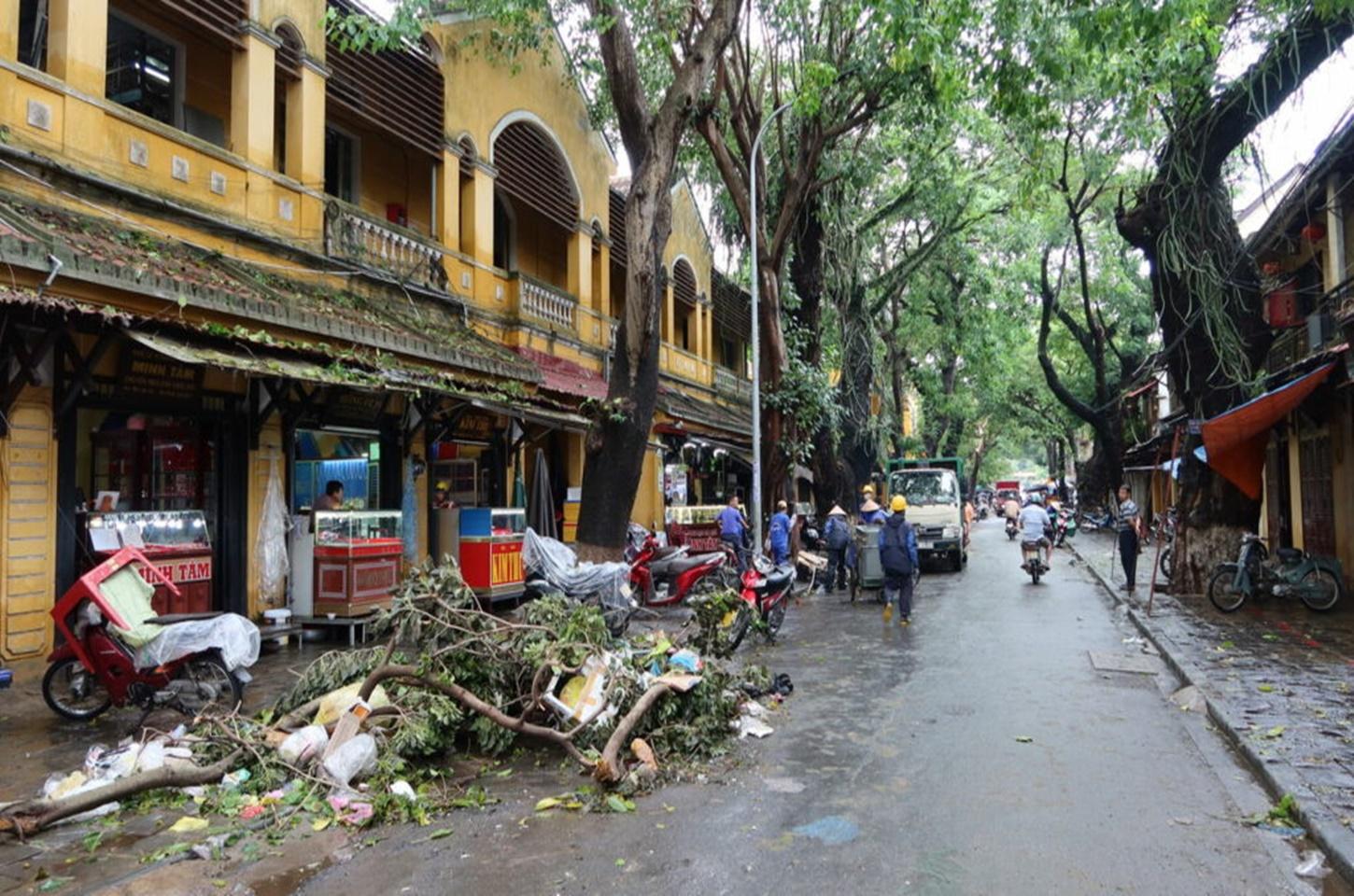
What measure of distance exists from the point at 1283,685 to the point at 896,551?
4969 millimetres

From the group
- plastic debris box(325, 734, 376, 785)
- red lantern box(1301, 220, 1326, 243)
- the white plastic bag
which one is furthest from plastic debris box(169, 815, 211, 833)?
red lantern box(1301, 220, 1326, 243)

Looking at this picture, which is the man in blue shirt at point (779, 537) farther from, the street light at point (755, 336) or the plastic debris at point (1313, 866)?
the plastic debris at point (1313, 866)

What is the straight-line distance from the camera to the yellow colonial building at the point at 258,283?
26.1ft

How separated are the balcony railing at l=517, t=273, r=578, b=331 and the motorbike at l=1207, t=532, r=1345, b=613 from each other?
435 inches

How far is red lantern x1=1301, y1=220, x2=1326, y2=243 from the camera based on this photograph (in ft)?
50.6

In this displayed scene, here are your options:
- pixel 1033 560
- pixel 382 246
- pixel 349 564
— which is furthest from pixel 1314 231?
pixel 349 564

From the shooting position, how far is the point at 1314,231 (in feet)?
51.3

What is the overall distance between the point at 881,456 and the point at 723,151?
15457 mm

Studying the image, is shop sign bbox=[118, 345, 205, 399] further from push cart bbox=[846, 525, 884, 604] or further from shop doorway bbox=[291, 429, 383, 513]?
push cart bbox=[846, 525, 884, 604]

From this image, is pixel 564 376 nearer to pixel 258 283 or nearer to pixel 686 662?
pixel 258 283

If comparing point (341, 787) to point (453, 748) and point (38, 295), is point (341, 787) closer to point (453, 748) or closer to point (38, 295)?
point (453, 748)

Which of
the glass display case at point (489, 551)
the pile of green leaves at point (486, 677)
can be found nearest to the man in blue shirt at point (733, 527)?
the glass display case at point (489, 551)

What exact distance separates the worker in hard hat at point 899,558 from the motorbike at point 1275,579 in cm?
435

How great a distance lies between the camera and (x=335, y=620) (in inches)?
403
